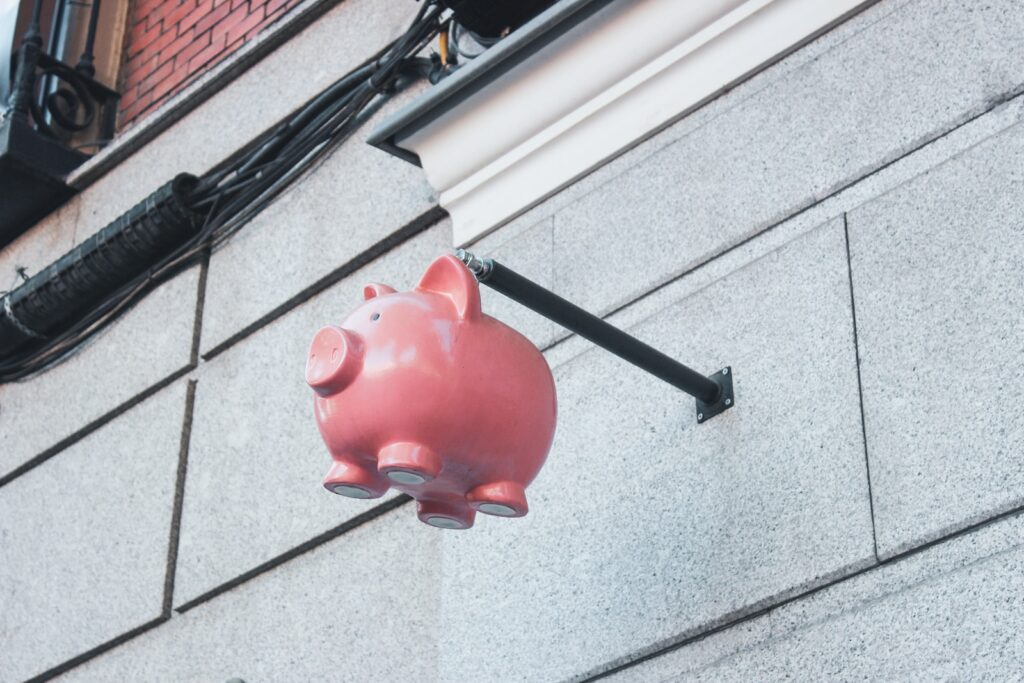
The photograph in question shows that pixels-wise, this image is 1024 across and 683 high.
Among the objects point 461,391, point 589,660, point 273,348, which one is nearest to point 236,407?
point 273,348

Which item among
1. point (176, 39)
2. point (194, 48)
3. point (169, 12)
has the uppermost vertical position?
point (169, 12)

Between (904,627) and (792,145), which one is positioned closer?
(904,627)

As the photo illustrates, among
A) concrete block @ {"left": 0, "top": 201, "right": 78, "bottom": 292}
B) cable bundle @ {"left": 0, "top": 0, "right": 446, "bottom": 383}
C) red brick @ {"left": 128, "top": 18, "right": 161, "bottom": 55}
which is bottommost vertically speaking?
cable bundle @ {"left": 0, "top": 0, "right": 446, "bottom": 383}

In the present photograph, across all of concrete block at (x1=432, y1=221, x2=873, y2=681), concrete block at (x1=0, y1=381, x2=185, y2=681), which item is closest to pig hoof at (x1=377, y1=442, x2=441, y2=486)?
concrete block at (x1=432, y1=221, x2=873, y2=681)

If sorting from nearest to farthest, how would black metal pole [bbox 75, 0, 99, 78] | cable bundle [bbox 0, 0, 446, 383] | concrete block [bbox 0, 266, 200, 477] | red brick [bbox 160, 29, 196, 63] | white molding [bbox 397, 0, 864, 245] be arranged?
1. white molding [bbox 397, 0, 864, 245]
2. cable bundle [bbox 0, 0, 446, 383]
3. concrete block [bbox 0, 266, 200, 477]
4. red brick [bbox 160, 29, 196, 63]
5. black metal pole [bbox 75, 0, 99, 78]

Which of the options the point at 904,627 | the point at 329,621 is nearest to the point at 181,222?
the point at 329,621

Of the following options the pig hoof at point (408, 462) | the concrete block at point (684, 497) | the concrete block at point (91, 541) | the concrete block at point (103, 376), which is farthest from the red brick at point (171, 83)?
the pig hoof at point (408, 462)

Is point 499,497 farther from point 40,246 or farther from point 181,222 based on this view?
point 40,246

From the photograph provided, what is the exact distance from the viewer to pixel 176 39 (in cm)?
600

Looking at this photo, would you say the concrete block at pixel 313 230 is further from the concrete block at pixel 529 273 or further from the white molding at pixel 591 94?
the concrete block at pixel 529 273

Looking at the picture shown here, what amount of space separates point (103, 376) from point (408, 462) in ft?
9.01

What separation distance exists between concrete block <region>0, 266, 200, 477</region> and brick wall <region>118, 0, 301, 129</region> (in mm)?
924

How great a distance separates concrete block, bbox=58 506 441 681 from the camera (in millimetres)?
3842

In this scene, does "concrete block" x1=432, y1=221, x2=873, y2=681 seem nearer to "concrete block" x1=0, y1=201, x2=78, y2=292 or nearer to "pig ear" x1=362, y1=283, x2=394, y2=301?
"pig ear" x1=362, y1=283, x2=394, y2=301
